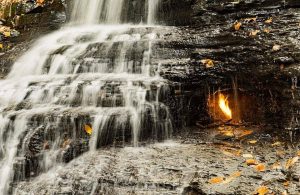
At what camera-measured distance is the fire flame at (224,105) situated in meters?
5.78

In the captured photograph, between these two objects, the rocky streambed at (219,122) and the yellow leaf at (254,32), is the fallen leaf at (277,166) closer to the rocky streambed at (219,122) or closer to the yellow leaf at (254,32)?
the rocky streambed at (219,122)

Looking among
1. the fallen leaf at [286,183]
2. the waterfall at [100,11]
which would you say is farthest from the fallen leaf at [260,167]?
the waterfall at [100,11]

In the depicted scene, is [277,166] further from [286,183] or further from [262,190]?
[262,190]

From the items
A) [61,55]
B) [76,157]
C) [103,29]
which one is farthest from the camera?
[103,29]

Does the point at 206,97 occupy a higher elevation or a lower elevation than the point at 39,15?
lower

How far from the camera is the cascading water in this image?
495 cm

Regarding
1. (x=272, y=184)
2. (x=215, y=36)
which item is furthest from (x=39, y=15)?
(x=272, y=184)

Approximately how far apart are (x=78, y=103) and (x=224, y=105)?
8.84 feet

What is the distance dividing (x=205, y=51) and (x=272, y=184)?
127 inches

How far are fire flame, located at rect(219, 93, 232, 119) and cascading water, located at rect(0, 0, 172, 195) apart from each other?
1053 mm

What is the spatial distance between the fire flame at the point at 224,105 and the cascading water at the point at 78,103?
1.05 meters

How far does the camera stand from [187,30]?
6.99 metres

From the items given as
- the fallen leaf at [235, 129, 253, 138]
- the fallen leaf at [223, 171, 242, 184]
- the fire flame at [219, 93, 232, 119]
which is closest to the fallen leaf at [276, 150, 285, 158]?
the fallen leaf at [235, 129, 253, 138]

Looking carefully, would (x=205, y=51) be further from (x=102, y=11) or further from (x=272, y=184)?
(x=102, y=11)
